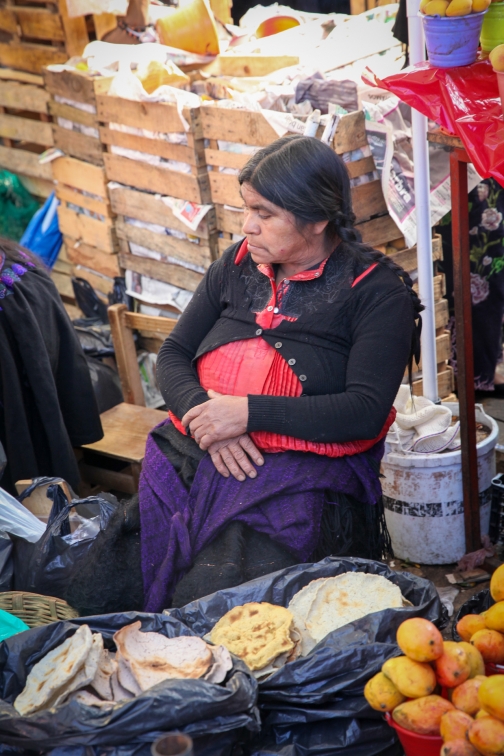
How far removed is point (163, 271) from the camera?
4.18 metres

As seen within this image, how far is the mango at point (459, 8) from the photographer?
6.73 feet

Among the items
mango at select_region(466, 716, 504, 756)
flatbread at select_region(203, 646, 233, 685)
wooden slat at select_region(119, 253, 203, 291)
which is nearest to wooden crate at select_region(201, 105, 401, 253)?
wooden slat at select_region(119, 253, 203, 291)

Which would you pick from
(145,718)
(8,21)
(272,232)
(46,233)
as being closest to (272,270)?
(272,232)

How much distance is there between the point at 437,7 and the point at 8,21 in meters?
4.06

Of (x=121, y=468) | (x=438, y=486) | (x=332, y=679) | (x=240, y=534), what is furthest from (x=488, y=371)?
(x=332, y=679)

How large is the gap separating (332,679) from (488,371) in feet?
9.59

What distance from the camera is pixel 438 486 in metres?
2.92

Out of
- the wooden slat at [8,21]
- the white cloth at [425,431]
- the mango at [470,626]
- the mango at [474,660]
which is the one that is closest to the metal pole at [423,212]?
the white cloth at [425,431]

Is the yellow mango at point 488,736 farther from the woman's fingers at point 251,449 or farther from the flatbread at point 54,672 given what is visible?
the woman's fingers at point 251,449

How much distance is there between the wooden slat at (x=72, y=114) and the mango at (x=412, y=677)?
3620mm

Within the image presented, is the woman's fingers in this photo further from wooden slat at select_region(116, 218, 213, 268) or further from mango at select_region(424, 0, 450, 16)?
wooden slat at select_region(116, 218, 213, 268)

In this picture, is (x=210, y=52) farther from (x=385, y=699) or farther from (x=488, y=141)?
(x=385, y=699)

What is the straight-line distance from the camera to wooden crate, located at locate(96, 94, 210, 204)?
365 cm

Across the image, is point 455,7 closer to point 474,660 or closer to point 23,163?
point 474,660
